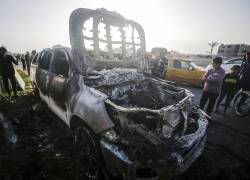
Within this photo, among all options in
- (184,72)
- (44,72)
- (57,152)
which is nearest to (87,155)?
(57,152)

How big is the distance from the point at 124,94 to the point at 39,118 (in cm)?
263

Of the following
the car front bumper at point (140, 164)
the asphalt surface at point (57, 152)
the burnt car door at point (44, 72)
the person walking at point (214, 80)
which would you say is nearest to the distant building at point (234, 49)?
the person walking at point (214, 80)

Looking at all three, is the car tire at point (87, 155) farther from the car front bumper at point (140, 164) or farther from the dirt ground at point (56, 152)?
the car front bumper at point (140, 164)

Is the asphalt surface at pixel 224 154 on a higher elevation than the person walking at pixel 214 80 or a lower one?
lower

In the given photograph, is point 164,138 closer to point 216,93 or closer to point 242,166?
point 242,166

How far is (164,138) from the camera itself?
1.91 m

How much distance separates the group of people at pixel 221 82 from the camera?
4.19 m

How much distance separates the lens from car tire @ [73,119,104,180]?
7.23 feet

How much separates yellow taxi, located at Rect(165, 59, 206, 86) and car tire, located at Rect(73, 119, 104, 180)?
7.50m

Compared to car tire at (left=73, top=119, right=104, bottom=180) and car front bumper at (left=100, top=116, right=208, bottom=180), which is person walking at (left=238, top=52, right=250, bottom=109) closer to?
car front bumper at (left=100, top=116, right=208, bottom=180)

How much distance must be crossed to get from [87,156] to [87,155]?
23 mm

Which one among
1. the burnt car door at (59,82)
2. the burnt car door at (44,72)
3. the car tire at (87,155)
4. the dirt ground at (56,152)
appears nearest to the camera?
the car tire at (87,155)

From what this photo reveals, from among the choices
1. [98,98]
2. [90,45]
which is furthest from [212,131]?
[90,45]

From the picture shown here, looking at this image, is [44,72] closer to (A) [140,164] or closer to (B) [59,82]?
(B) [59,82]
